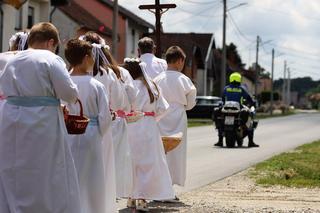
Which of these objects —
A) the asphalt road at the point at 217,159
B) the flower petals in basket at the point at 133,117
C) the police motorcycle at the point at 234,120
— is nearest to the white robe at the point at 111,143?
the flower petals in basket at the point at 133,117

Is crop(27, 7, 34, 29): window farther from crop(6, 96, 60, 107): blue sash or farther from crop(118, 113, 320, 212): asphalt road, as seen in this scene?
crop(6, 96, 60, 107): blue sash

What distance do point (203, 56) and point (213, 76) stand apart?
9936 millimetres

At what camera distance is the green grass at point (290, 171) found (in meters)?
12.3

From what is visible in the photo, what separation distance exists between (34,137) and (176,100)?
443 cm

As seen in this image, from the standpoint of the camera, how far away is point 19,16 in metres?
34.8

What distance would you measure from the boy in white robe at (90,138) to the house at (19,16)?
72.0 feet

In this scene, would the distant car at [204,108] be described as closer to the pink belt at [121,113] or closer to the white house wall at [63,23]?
the white house wall at [63,23]

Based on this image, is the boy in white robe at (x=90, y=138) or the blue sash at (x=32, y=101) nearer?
the blue sash at (x=32, y=101)

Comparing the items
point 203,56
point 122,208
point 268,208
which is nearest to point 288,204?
point 268,208

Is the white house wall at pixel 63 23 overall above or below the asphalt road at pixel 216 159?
above

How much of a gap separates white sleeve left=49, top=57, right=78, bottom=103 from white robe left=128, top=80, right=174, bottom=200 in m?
2.92

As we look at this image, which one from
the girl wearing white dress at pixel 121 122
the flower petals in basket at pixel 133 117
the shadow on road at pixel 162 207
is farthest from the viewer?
the shadow on road at pixel 162 207

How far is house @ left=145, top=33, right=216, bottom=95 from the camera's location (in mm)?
76150

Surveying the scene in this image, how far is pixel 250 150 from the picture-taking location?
20.1 m
